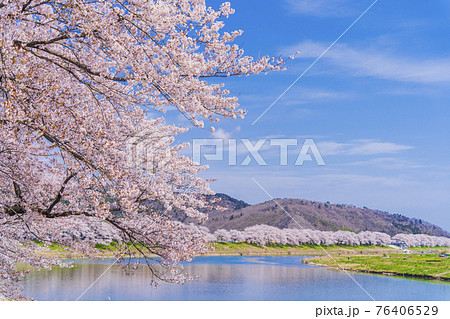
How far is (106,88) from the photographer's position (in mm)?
7363

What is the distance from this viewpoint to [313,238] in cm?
9256

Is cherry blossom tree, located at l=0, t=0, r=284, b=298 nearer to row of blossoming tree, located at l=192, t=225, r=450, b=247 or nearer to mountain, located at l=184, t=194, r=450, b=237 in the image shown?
row of blossoming tree, located at l=192, t=225, r=450, b=247

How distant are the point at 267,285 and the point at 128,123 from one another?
29.3 meters

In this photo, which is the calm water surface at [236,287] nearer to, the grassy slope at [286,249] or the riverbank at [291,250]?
the riverbank at [291,250]

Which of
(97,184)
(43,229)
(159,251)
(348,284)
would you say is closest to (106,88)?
(97,184)

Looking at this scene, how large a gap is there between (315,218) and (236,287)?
8698cm

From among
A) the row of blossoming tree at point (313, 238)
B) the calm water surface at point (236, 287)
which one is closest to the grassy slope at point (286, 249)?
the row of blossoming tree at point (313, 238)

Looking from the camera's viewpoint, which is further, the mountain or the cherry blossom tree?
the mountain

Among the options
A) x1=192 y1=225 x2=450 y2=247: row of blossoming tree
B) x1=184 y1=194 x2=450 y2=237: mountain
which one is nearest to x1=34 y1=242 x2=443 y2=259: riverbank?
x1=192 y1=225 x2=450 y2=247: row of blossoming tree

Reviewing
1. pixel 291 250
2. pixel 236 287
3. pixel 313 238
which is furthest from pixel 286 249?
pixel 236 287

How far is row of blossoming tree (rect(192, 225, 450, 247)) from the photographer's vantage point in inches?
3445

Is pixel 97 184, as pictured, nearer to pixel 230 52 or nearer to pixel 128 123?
pixel 128 123

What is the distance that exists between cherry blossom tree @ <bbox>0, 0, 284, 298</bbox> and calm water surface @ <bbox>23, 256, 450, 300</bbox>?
1637cm

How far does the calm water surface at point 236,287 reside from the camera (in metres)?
27.1
